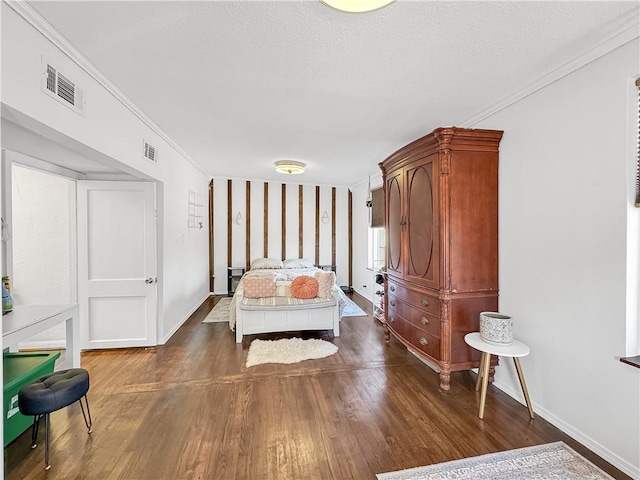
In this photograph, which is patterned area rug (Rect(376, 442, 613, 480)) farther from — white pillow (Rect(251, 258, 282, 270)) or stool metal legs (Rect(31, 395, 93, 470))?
white pillow (Rect(251, 258, 282, 270))

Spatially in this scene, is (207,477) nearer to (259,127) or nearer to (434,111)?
(259,127)

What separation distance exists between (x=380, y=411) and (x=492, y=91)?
2.81 meters

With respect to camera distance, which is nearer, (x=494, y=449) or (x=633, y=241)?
(x=633, y=241)

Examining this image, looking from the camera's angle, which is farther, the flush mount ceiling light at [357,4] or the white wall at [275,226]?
the white wall at [275,226]

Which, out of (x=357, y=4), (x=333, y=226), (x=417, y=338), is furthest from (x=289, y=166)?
(x=357, y=4)

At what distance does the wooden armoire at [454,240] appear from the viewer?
8.11 ft

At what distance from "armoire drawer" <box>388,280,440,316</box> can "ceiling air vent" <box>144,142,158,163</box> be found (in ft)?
10.2

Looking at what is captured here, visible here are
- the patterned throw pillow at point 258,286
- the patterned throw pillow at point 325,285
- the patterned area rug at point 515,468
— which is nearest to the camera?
the patterned area rug at point 515,468

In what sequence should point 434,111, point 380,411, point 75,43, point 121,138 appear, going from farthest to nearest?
point 434,111 < point 121,138 < point 380,411 < point 75,43

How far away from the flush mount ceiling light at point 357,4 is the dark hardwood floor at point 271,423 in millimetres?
2530

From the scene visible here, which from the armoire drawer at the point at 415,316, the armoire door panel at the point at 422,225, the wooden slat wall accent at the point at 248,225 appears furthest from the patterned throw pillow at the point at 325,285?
the wooden slat wall accent at the point at 248,225

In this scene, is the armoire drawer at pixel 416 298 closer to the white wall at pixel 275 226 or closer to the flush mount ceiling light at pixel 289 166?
the flush mount ceiling light at pixel 289 166

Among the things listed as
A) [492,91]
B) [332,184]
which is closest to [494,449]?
[492,91]

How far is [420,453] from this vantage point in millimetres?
1842
